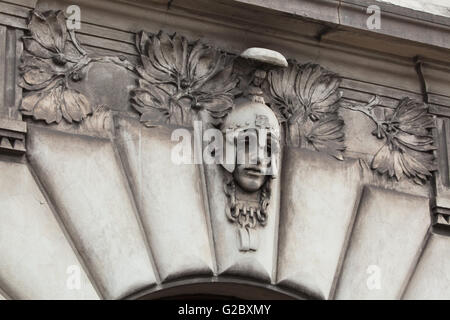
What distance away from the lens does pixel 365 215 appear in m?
9.35

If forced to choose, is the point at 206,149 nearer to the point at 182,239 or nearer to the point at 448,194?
the point at 182,239

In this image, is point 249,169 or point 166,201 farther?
point 249,169

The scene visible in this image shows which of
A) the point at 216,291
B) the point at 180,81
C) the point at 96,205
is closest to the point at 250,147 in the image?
the point at 180,81

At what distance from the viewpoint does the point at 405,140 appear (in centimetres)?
964

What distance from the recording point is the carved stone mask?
353 inches

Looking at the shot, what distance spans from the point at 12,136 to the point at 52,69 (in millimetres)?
541

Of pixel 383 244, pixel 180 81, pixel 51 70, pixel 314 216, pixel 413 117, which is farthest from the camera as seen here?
pixel 413 117

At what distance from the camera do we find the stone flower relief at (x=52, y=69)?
858 cm

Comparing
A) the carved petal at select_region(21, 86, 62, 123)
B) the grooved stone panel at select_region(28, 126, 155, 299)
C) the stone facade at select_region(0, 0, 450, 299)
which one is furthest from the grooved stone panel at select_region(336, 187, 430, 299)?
the carved petal at select_region(21, 86, 62, 123)

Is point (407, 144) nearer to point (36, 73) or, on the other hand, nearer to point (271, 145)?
point (271, 145)

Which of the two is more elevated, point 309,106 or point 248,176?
point 309,106

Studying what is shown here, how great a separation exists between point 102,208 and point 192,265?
631 millimetres

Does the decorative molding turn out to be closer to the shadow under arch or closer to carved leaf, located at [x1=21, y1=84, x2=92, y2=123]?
carved leaf, located at [x1=21, y1=84, x2=92, y2=123]
